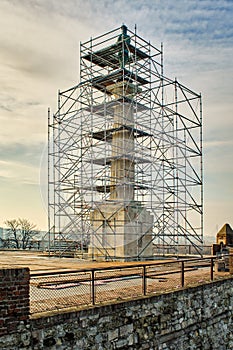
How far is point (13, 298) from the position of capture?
6781 mm

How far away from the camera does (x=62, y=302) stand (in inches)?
334

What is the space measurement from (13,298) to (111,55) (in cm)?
1770

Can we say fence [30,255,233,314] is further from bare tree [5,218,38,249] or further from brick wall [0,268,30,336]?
bare tree [5,218,38,249]

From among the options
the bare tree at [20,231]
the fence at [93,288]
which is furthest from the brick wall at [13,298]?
the bare tree at [20,231]

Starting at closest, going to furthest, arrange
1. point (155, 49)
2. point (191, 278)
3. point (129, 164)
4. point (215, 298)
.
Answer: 1. point (215, 298)
2. point (191, 278)
3. point (129, 164)
4. point (155, 49)

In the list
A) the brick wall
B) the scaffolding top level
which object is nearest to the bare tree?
the scaffolding top level

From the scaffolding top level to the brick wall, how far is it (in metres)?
16.3

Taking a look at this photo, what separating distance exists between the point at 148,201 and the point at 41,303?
44.5 ft

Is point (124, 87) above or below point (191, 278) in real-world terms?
above

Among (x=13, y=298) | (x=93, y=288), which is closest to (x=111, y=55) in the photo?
(x=93, y=288)

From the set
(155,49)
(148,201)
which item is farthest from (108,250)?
(155,49)

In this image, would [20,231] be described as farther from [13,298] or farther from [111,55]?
[13,298]

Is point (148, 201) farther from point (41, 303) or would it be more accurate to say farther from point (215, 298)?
point (41, 303)

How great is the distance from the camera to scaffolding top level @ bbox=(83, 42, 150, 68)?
854 inches
